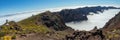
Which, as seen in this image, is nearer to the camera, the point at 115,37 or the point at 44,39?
the point at 115,37

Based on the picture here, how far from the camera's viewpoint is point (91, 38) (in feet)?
193

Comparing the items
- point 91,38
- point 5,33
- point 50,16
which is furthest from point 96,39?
point 50,16

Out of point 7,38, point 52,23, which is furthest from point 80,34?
point 52,23

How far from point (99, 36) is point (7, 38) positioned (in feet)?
65.1

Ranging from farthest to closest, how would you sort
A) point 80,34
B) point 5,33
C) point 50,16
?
point 50,16 < point 5,33 < point 80,34

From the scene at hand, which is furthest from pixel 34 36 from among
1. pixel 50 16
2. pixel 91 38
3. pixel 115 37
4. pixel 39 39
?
pixel 50 16

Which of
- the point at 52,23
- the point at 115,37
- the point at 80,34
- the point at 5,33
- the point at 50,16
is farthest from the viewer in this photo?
the point at 50,16

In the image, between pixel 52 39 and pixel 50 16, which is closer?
pixel 52 39

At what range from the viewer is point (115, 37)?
5841 cm

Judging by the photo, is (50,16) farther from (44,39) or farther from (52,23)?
(44,39)

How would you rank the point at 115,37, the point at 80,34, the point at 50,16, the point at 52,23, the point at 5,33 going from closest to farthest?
1. the point at 115,37
2. the point at 80,34
3. the point at 5,33
4. the point at 52,23
5. the point at 50,16

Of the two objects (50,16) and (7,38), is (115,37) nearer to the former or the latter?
(7,38)

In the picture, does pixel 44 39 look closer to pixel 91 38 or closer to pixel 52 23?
pixel 91 38

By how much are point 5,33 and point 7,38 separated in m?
8.87
